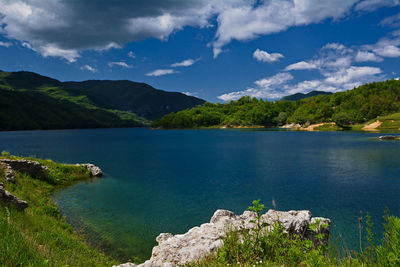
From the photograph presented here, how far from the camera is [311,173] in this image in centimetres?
3750

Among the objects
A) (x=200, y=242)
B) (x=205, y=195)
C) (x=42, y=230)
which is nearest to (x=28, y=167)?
(x=42, y=230)

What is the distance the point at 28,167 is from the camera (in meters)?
28.4

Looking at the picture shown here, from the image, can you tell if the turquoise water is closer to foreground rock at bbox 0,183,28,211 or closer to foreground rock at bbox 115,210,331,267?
foreground rock at bbox 115,210,331,267

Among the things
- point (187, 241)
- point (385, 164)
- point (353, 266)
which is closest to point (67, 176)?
point (187, 241)

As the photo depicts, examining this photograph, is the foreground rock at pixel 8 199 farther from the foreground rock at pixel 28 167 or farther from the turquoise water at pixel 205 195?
the foreground rock at pixel 28 167

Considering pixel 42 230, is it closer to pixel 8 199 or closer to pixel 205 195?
pixel 8 199

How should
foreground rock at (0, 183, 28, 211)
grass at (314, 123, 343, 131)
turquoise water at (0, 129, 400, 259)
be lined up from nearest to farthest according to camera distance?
1. foreground rock at (0, 183, 28, 211)
2. turquoise water at (0, 129, 400, 259)
3. grass at (314, 123, 343, 131)

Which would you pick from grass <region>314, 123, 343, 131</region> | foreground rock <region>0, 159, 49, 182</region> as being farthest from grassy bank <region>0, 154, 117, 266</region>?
grass <region>314, 123, 343, 131</region>

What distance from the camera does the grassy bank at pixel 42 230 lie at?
5410 millimetres

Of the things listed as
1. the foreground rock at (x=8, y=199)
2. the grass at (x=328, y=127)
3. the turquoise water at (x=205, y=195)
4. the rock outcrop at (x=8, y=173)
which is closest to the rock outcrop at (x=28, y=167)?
the rock outcrop at (x=8, y=173)

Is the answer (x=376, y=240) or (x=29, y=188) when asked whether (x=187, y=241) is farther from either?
(x=29, y=188)

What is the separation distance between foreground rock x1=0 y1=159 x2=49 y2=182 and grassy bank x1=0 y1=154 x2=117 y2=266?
0.88 m

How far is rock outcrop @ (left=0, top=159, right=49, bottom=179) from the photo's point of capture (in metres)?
26.7

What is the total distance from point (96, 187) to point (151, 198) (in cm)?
979
